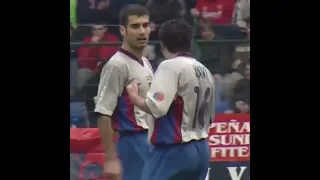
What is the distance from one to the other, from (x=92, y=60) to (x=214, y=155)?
0.76 meters

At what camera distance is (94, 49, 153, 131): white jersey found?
338 centimetres

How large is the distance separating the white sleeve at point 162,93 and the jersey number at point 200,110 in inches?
4.9

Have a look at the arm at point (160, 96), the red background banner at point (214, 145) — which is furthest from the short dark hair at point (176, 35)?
the red background banner at point (214, 145)

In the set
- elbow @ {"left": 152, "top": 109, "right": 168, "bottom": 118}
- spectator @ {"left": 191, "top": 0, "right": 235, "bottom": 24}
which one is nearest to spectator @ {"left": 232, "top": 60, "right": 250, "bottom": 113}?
spectator @ {"left": 191, "top": 0, "right": 235, "bottom": 24}

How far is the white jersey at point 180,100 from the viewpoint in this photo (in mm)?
3346

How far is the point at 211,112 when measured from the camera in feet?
11.4

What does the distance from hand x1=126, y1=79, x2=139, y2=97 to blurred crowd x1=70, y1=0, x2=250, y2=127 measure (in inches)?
5.0

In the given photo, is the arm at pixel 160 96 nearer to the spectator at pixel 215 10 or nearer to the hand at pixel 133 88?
the hand at pixel 133 88

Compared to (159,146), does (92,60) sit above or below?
above

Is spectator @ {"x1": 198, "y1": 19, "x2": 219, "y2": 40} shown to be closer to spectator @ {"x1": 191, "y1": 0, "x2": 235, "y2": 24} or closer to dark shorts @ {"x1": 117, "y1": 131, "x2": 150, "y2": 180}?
spectator @ {"x1": 191, "y1": 0, "x2": 235, "y2": 24}

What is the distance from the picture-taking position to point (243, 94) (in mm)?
3506

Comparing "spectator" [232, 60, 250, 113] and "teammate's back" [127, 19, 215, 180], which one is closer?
"teammate's back" [127, 19, 215, 180]

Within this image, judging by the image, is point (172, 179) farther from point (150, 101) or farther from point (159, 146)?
point (150, 101)

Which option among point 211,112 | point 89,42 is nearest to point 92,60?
point 89,42
